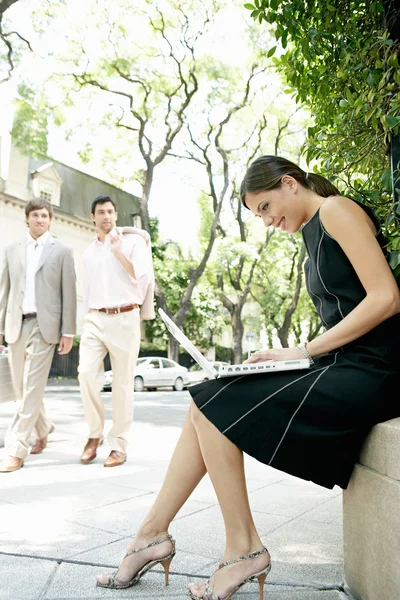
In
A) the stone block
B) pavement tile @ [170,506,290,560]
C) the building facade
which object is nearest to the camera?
the stone block

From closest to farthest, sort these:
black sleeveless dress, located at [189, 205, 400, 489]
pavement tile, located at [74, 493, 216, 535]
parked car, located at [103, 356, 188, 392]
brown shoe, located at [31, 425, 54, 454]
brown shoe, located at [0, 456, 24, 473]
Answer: black sleeveless dress, located at [189, 205, 400, 489] < pavement tile, located at [74, 493, 216, 535] < brown shoe, located at [0, 456, 24, 473] < brown shoe, located at [31, 425, 54, 454] < parked car, located at [103, 356, 188, 392]

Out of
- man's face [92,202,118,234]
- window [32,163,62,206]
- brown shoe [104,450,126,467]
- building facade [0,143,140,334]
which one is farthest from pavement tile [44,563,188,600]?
window [32,163,62,206]

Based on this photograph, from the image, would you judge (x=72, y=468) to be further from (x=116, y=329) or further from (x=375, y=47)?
(x=375, y=47)

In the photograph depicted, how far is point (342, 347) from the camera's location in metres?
2.39

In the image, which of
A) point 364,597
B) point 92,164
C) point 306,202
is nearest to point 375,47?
point 306,202

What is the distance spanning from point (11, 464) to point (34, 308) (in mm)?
1378

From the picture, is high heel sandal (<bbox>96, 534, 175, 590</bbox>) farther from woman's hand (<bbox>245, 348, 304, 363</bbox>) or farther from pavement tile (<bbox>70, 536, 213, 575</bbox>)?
woman's hand (<bbox>245, 348, 304, 363</bbox>)

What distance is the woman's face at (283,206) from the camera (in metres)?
2.68

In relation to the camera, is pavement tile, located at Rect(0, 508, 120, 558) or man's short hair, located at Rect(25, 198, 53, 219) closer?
pavement tile, located at Rect(0, 508, 120, 558)

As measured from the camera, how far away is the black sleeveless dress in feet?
7.03

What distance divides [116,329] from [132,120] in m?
19.6

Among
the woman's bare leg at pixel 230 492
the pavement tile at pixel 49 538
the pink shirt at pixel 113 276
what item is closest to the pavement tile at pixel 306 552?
the woman's bare leg at pixel 230 492

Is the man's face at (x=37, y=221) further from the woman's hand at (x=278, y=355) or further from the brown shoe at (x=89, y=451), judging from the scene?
the woman's hand at (x=278, y=355)

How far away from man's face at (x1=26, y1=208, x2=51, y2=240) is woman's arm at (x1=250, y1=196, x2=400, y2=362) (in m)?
3.82
